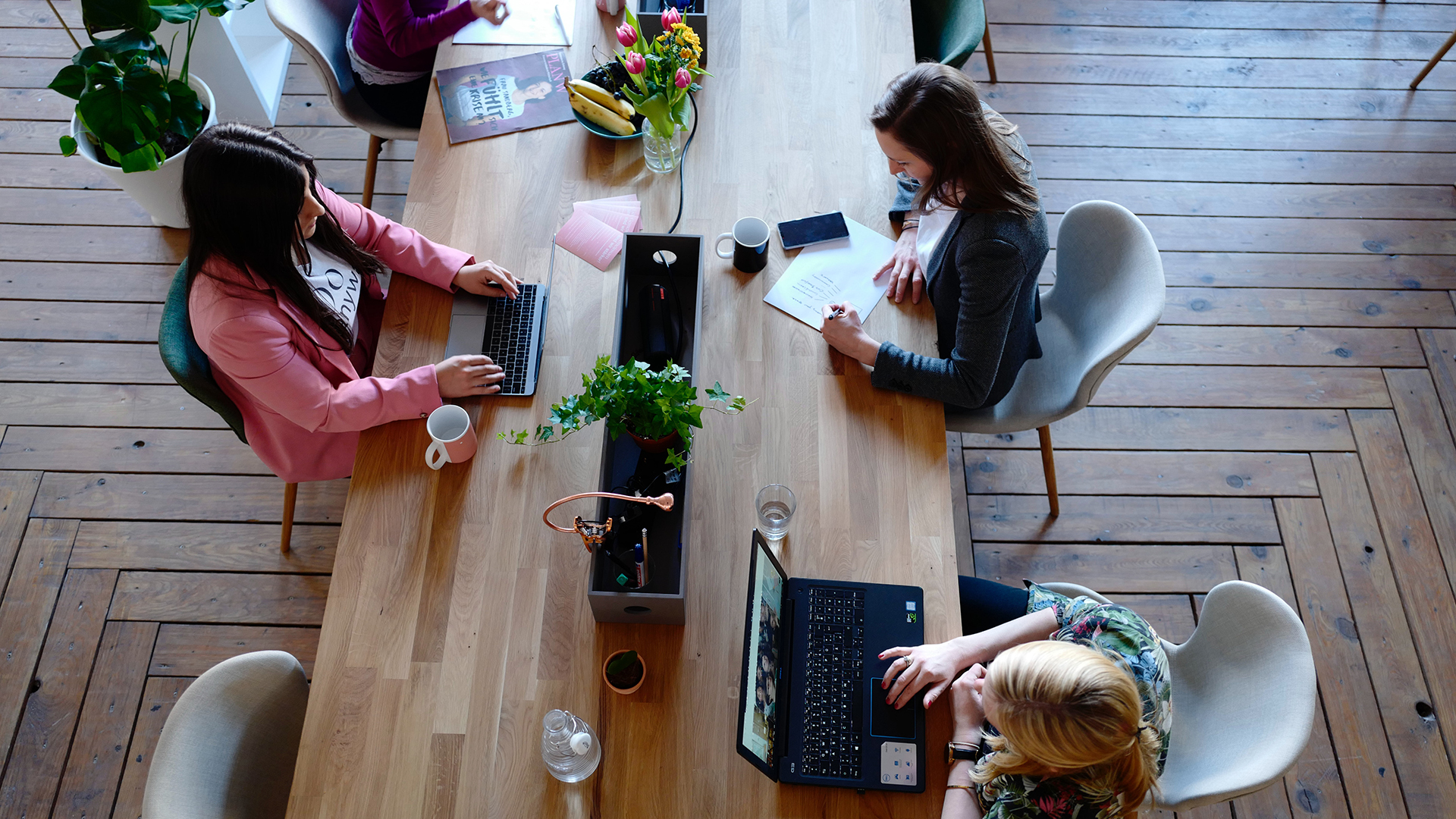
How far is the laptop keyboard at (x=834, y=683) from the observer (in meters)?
1.50

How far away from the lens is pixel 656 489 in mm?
1658

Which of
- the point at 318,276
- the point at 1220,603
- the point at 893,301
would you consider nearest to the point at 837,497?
the point at 893,301

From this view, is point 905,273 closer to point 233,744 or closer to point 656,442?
point 656,442

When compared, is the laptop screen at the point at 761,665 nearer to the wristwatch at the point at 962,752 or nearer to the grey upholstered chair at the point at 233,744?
the wristwatch at the point at 962,752

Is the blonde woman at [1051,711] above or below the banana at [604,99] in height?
below

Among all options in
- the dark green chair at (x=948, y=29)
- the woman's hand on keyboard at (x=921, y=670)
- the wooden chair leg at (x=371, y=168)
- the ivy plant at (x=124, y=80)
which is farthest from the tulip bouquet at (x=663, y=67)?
the ivy plant at (x=124, y=80)

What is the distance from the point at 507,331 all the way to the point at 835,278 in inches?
29.9

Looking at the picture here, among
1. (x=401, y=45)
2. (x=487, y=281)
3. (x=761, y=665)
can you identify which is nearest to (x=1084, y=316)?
(x=761, y=665)

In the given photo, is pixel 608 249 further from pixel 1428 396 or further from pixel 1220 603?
pixel 1428 396

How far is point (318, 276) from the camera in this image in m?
2.00

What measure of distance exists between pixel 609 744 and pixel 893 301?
1.14m

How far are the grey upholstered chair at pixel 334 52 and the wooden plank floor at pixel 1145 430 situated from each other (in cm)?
53

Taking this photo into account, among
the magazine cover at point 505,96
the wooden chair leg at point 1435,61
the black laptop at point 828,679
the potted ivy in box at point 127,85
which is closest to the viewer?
the black laptop at point 828,679

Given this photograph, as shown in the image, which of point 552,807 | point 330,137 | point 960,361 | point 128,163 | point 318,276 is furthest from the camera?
point 330,137
